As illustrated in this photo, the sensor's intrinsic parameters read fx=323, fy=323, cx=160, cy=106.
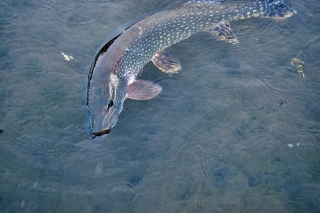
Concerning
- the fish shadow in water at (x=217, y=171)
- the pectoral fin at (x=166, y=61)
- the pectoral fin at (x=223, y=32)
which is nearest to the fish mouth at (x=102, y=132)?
the fish shadow in water at (x=217, y=171)

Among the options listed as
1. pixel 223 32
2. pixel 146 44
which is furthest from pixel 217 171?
pixel 223 32

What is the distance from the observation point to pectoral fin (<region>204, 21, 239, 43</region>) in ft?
17.0

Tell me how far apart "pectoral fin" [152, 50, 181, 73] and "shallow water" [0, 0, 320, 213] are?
0.41 ft

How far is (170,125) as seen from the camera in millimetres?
4262

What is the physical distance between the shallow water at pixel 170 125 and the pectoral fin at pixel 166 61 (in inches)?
4.9

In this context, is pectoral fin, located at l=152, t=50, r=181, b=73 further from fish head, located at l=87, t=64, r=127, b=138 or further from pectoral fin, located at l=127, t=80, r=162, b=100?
fish head, located at l=87, t=64, r=127, b=138

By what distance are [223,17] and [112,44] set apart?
1.92 m

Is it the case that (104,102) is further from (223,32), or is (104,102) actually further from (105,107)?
(223,32)

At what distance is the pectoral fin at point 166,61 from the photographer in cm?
478

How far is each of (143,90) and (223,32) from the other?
5.77ft

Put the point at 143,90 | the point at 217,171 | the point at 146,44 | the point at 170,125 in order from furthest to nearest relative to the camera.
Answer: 1. the point at 146,44
2. the point at 143,90
3. the point at 170,125
4. the point at 217,171

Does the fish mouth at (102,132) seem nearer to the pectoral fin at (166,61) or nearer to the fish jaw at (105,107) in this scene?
the fish jaw at (105,107)

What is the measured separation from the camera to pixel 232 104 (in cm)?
447

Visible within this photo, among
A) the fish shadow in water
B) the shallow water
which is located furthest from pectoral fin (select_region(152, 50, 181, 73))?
the fish shadow in water
